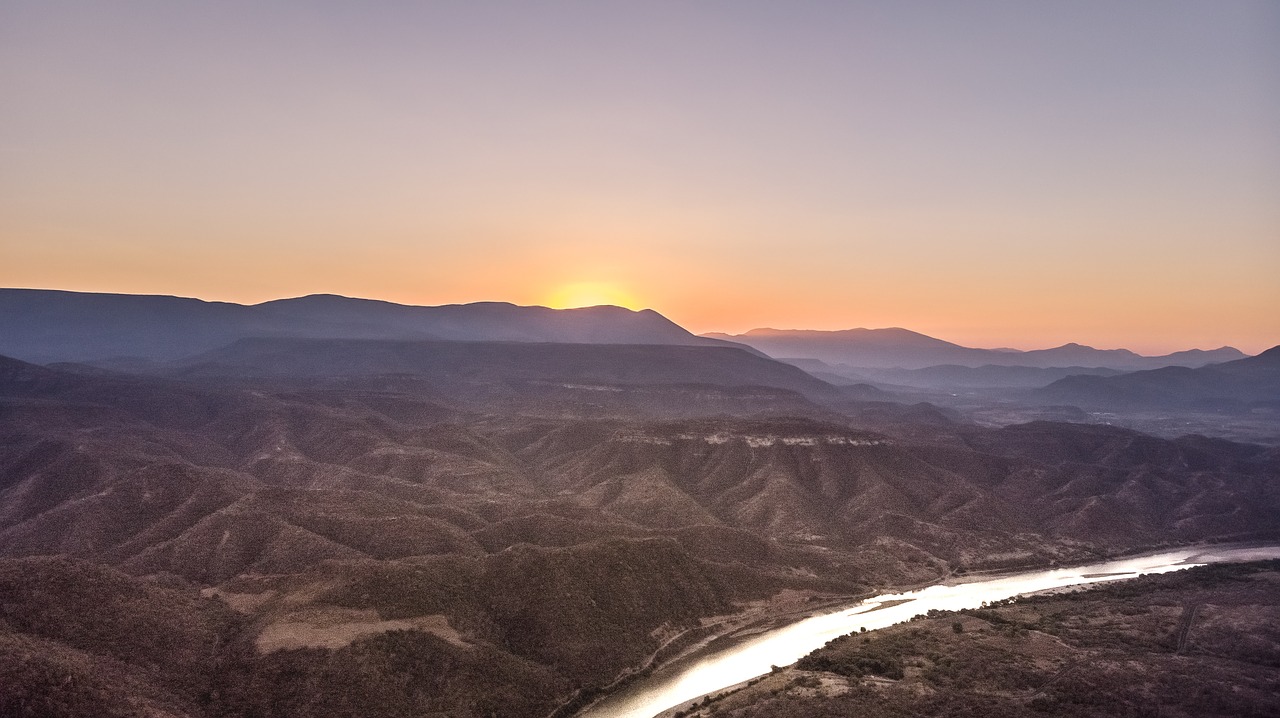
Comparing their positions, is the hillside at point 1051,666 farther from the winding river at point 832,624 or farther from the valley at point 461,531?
the valley at point 461,531

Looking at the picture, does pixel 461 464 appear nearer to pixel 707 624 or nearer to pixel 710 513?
pixel 710 513

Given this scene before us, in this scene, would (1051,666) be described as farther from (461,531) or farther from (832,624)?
(461,531)

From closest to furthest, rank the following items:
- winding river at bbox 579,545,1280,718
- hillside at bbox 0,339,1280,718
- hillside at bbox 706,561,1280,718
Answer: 1. hillside at bbox 706,561,1280,718
2. hillside at bbox 0,339,1280,718
3. winding river at bbox 579,545,1280,718

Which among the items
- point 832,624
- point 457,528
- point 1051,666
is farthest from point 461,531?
point 1051,666

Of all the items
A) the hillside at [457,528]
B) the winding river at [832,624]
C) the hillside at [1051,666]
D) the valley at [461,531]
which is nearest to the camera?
the hillside at [1051,666]

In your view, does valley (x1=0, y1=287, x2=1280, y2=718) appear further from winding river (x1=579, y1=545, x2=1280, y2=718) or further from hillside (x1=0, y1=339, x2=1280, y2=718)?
winding river (x1=579, y1=545, x2=1280, y2=718)

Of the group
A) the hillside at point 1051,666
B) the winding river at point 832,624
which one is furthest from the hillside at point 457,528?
the hillside at point 1051,666

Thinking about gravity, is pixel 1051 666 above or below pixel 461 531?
below

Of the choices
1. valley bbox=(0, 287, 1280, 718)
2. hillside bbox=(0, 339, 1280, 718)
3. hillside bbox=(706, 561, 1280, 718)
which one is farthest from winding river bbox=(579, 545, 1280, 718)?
hillside bbox=(706, 561, 1280, 718)
